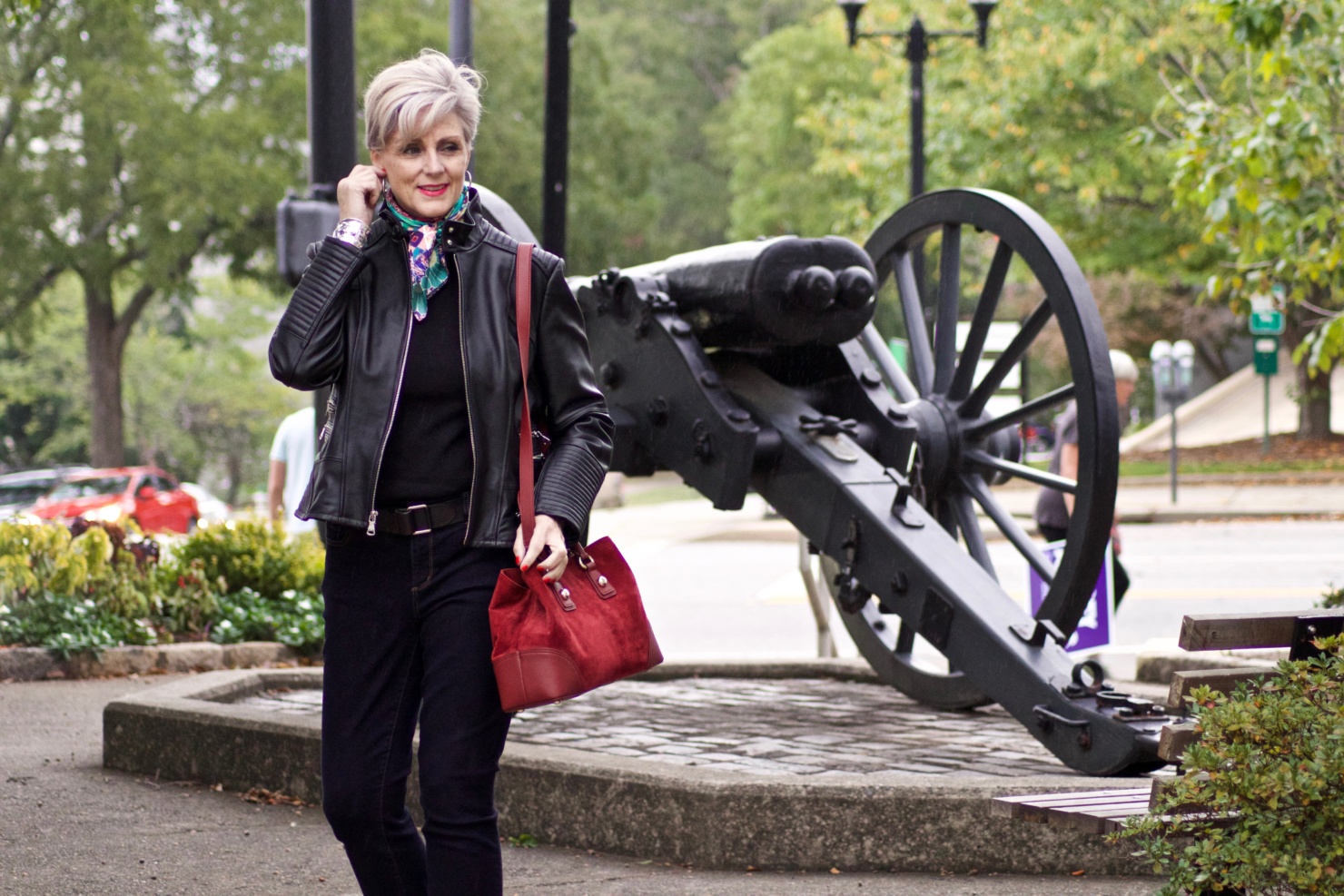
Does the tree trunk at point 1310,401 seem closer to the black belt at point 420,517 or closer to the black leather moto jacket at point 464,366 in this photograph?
the black leather moto jacket at point 464,366

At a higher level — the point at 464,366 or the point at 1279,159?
the point at 1279,159

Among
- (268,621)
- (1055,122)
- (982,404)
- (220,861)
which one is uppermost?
(1055,122)

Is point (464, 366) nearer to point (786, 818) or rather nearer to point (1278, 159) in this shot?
point (786, 818)

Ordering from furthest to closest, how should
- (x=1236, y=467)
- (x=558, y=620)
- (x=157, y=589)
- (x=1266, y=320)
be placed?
(x=1236, y=467) → (x=1266, y=320) → (x=157, y=589) → (x=558, y=620)

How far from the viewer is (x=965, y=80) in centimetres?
2461

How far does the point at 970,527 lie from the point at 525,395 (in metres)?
3.18

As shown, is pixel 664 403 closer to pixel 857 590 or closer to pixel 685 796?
pixel 857 590

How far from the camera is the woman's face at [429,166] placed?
111 inches

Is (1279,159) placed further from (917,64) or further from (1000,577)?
(917,64)

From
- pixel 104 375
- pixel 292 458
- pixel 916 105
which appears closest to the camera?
pixel 292 458

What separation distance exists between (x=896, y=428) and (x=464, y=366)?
2.95m

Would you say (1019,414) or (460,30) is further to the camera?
(460,30)

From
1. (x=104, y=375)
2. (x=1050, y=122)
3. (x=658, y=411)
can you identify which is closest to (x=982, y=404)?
(x=658, y=411)

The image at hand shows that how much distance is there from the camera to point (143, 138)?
25906 millimetres
